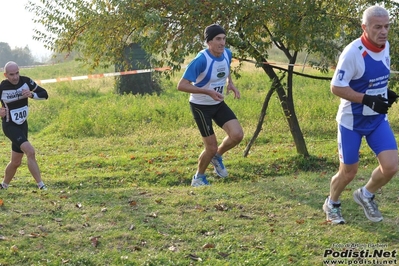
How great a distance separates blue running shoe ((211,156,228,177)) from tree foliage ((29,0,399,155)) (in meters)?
1.58

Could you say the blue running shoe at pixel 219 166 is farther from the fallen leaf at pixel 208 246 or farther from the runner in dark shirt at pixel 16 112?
the fallen leaf at pixel 208 246

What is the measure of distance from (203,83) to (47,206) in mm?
2392

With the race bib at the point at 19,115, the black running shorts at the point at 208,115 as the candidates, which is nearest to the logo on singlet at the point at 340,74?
the black running shorts at the point at 208,115

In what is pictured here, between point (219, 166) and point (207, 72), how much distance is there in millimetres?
1577

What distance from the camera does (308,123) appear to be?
12953mm

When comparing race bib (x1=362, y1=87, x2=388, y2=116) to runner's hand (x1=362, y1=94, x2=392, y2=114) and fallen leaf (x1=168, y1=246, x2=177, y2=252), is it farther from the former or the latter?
fallen leaf (x1=168, y1=246, x2=177, y2=252)

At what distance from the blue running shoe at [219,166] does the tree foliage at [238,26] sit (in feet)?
5.20

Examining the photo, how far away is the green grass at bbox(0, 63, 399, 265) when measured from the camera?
18.1ft

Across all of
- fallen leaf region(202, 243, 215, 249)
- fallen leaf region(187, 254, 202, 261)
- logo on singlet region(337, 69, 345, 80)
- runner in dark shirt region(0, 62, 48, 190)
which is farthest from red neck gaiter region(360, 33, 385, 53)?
runner in dark shirt region(0, 62, 48, 190)

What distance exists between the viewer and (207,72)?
25.1 ft

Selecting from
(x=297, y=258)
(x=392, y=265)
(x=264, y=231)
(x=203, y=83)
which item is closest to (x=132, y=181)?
(x=203, y=83)

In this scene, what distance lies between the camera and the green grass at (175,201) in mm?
5531

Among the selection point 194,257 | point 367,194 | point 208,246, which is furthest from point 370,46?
point 194,257

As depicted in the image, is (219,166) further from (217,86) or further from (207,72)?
(207,72)
